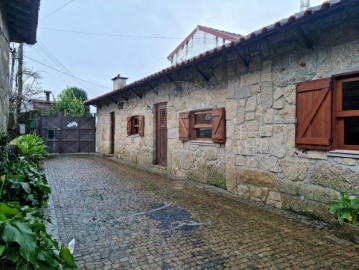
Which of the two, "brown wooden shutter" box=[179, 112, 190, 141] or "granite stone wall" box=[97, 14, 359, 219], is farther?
"brown wooden shutter" box=[179, 112, 190, 141]

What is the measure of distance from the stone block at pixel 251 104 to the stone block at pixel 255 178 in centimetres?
117

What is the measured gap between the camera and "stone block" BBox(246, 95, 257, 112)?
5325 millimetres

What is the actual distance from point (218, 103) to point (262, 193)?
7.39ft

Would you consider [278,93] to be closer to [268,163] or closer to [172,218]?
[268,163]

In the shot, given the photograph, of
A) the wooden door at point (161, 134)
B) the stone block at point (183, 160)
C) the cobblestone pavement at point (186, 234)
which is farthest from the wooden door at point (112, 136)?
the cobblestone pavement at point (186, 234)

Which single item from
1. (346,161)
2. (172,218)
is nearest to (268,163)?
(346,161)

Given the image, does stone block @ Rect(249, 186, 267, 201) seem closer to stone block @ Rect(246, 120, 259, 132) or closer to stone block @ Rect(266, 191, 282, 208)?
stone block @ Rect(266, 191, 282, 208)

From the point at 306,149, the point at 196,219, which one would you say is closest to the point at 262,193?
the point at 306,149

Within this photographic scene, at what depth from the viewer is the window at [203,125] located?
6.12 meters

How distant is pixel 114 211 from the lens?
461 centimetres

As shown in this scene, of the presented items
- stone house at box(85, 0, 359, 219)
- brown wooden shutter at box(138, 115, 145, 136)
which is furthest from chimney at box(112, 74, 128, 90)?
stone house at box(85, 0, 359, 219)

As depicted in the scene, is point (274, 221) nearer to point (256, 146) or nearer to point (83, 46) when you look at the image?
point (256, 146)

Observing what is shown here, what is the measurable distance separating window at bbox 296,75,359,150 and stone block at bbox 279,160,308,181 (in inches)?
14.7

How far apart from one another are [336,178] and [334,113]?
3.00 feet
